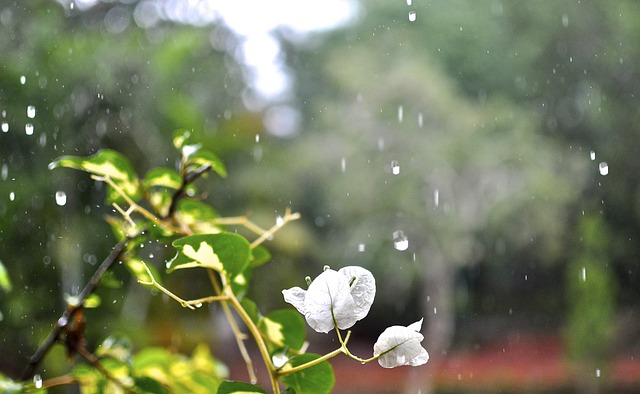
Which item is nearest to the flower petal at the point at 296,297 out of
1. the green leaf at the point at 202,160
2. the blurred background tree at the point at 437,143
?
the green leaf at the point at 202,160

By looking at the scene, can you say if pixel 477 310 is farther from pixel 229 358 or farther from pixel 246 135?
pixel 246 135

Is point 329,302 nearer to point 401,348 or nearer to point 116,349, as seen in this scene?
point 401,348

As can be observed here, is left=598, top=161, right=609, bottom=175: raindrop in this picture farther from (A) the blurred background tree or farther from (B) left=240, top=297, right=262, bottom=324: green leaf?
(B) left=240, top=297, right=262, bottom=324: green leaf

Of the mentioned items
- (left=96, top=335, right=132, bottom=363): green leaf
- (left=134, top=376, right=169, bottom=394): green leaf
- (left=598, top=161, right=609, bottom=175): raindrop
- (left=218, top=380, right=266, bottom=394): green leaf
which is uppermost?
(left=218, top=380, right=266, bottom=394): green leaf

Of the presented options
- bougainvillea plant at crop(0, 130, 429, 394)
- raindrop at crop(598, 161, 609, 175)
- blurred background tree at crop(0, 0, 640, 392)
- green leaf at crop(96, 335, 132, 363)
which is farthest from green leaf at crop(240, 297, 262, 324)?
raindrop at crop(598, 161, 609, 175)

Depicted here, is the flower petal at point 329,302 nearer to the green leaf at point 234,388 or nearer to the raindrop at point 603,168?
the green leaf at point 234,388

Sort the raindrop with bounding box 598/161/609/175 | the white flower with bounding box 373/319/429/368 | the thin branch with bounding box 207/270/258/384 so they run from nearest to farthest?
the white flower with bounding box 373/319/429/368
the thin branch with bounding box 207/270/258/384
the raindrop with bounding box 598/161/609/175

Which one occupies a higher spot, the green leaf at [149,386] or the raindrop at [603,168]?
the green leaf at [149,386]
